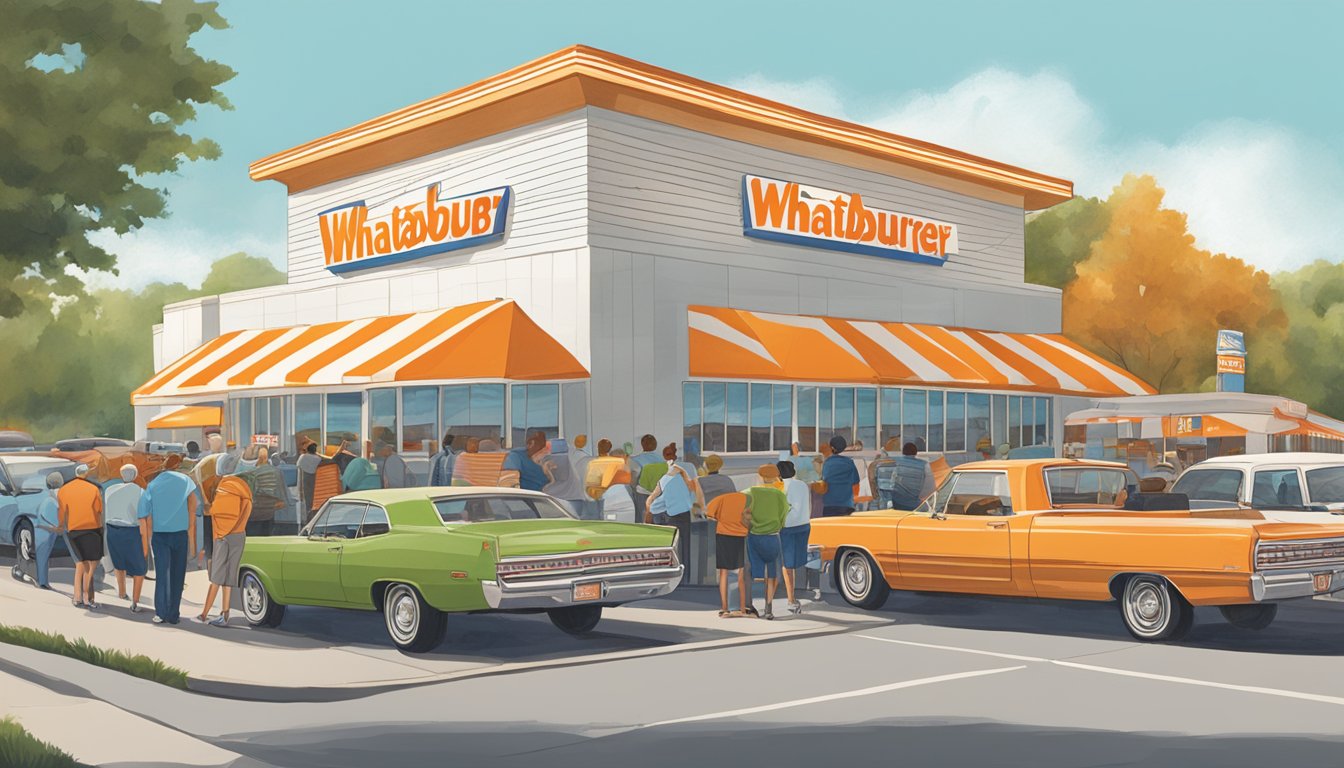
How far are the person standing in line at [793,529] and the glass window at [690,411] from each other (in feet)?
33.8

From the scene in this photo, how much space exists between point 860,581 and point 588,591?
13.4ft

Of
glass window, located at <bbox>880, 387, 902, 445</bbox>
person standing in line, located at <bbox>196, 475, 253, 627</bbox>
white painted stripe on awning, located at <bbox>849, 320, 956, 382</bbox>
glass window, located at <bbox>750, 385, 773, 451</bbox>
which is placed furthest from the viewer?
glass window, located at <bbox>880, 387, 902, 445</bbox>

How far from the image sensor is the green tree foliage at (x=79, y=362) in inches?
3971

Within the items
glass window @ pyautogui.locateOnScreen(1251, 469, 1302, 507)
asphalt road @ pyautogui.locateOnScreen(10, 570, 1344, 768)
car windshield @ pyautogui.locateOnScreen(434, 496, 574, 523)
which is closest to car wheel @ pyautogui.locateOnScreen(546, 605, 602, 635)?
car windshield @ pyautogui.locateOnScreen(434, 496, 574, 523)

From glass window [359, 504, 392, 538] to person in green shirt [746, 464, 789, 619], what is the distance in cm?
366

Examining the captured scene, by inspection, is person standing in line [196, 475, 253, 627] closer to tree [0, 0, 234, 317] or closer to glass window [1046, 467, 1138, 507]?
glass window [1046, 467, 1138, 507]

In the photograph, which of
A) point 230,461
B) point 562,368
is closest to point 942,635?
point 230,461

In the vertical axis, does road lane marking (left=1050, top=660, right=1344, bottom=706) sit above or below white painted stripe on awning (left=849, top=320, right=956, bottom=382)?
below

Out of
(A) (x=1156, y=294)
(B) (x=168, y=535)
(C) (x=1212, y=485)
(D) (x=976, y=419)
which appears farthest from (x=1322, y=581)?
(A) (x=1156, y=294)

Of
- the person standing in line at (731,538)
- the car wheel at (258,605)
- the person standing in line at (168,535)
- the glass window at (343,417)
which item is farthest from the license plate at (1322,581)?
the glass window at (343,417)

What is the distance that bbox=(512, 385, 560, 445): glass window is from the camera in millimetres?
23969

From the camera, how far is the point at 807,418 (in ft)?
89.2

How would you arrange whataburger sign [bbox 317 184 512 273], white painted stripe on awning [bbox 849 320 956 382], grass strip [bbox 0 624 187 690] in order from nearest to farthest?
grass strip [bbox 0 624 187 690] < whataburger sign [bbox 317 184 512 273] < white painted stripe on awning [bbox 849 320 956 382]

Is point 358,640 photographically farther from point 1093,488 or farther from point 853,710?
point 1093,488
